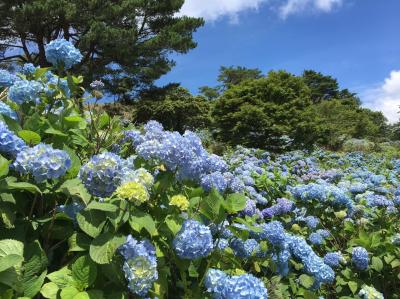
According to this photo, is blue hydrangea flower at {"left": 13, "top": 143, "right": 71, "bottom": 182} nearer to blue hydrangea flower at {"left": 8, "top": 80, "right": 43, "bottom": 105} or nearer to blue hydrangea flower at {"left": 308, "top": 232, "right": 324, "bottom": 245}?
blue hydrangea flower at {"left": 8, "top": 80, "right": 43, "bottom": 105}

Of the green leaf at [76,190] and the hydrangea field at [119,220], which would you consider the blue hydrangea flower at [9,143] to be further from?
the green leaf at [76,190]

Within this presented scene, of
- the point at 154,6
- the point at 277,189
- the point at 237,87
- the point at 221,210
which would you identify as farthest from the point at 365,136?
the point at 221,210

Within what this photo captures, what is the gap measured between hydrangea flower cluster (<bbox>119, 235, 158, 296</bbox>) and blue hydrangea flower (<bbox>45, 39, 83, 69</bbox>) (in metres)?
1.01

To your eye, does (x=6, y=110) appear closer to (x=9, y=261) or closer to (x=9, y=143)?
A: (x=9, y=143)

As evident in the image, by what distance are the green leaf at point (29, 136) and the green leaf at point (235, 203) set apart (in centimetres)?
64

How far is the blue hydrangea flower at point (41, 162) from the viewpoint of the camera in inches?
44.6

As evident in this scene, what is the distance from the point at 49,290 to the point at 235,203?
0.64 m

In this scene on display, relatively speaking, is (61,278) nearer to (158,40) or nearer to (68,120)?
(68,120)

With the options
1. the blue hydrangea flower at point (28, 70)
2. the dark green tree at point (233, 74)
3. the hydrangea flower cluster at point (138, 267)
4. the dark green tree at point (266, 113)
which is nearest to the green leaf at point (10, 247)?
the hydrangea flower cluster at point (138, 267)

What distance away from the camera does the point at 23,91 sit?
162cm

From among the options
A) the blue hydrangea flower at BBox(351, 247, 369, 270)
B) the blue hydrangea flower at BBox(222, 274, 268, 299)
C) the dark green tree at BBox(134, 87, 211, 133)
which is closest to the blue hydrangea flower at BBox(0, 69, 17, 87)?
the blue hydrangea flower at BBox(222, 274, 268, 299)

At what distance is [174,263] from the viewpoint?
1439mm

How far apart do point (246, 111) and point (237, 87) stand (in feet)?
5.92

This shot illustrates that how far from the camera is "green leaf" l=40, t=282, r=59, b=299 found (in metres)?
1.08
